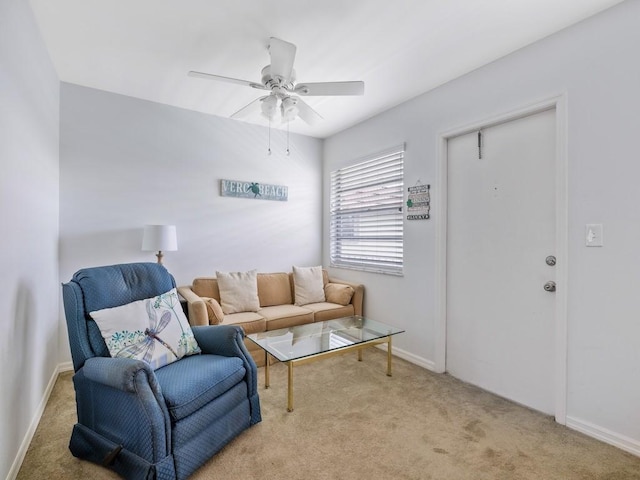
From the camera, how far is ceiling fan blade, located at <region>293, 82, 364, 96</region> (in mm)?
2227

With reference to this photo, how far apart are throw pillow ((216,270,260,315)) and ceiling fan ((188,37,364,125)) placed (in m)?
1.56

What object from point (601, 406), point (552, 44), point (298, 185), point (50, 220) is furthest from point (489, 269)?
point (50, 220)

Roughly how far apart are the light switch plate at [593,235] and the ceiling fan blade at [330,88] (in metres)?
1.67

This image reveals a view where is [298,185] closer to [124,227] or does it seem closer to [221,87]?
[221,87]

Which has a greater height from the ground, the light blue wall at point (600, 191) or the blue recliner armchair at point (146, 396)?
the light blue wall at point (600, 191)

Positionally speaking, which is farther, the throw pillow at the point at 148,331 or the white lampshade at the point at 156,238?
the white lampshade at the point at 156,238

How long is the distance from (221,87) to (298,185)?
158 centimetres

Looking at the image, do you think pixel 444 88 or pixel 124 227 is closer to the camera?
pixel 444 88

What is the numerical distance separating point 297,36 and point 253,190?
6.40ft

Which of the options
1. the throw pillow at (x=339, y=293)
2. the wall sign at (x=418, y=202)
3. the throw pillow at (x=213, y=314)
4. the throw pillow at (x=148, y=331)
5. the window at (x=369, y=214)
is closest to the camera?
the throw pillow at (x=148, y=331)

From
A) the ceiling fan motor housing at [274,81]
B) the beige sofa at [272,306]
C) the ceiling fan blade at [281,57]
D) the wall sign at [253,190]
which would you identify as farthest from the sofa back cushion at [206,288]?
the ceiling fan blade at [281,57]

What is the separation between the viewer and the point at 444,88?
2855 millimetres

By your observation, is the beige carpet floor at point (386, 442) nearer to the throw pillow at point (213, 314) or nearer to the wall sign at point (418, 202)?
the throw pillow at point (213, 314)

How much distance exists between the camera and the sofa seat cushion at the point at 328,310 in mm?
3406
